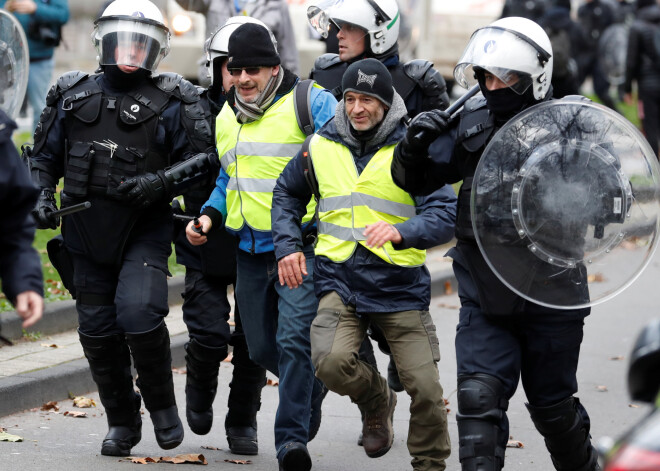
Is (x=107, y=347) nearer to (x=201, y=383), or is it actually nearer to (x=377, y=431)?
(x=201, y=383)

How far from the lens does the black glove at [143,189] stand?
5.86 metres

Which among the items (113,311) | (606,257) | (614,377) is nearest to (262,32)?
(113,311)

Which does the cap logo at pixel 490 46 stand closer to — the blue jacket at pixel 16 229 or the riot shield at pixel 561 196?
the riot shield at pixel 561 196

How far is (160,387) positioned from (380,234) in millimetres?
1462

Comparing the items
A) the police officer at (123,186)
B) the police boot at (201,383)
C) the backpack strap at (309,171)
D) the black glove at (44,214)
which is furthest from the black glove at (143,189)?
the police boot at (201,383)

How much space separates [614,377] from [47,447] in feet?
11.9

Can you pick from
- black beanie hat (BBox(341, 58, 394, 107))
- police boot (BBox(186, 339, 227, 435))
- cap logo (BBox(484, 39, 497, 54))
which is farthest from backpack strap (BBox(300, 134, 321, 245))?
police boot (BBox(186, 339, 227, 435))

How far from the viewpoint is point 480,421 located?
195 inches

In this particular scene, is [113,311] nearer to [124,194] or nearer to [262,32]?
[124,194]

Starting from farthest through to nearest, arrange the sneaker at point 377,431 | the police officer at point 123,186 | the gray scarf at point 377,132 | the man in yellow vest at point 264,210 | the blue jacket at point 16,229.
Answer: the police officer at point 123,186, the sneaker at point 377,431, the man in yellow vest at point 264,210, the gray scarf at point 377,132, the blue jacket at point 16,229

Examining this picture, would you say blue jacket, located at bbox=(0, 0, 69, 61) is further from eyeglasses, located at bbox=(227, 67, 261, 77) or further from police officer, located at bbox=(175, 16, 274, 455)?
eyeglasses, located at bbox=(227, 67, 261, 77)

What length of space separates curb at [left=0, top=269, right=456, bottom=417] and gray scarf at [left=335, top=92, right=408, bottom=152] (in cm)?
241

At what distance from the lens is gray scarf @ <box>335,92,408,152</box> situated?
5.48 meters

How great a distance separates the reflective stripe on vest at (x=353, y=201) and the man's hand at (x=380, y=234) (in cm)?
16
